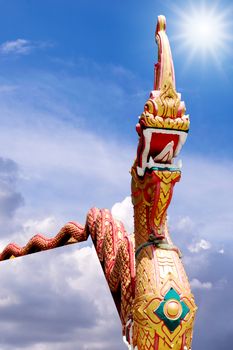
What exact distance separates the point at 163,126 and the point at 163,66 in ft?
2.08

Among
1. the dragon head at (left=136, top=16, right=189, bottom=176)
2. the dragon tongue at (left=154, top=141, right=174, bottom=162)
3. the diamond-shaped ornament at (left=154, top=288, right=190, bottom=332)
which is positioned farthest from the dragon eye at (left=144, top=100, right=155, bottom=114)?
the diamond-shaped ornament at (left=154, top=288, right=190, bottom=332)

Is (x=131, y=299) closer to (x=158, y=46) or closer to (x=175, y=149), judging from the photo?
(x=175, y=149)

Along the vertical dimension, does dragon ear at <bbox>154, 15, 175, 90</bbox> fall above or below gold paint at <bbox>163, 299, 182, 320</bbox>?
above

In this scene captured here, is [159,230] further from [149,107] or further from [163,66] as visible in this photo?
[163,66]

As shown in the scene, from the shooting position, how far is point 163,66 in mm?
6051

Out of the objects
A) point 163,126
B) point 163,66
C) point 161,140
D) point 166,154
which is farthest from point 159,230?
point 163,66

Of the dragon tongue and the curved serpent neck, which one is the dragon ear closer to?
the curved serpent neck

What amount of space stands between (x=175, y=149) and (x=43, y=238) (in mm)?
4833

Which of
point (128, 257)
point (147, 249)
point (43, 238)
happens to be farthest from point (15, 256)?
point (147, 249)

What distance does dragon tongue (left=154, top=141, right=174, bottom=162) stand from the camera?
5.86m

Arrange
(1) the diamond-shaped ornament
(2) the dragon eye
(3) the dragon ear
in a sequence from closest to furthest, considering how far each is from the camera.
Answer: (1) the diamond-shaped ornament
(2) the dragon eye
(3) the dragon ear

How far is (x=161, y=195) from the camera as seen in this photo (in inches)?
233

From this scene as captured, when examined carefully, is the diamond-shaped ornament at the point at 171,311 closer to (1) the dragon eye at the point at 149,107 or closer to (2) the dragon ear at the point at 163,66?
(1) the dragon eye at the point at 149,107

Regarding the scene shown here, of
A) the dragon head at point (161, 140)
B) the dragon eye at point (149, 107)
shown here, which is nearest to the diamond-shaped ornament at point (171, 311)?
the dragon head at point (161, 140)
